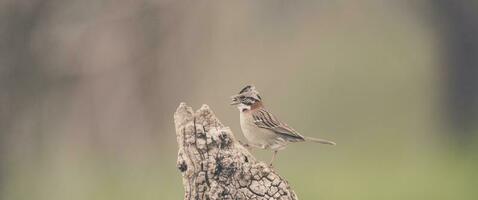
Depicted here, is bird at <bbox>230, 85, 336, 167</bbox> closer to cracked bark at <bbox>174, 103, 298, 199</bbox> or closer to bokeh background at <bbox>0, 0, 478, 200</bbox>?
cracked bark at <bbox>174, 103, 298, 199</bbox>

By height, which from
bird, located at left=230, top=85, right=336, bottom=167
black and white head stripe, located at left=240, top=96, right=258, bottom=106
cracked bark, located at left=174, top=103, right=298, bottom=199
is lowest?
cracked bark, located at left=174, top=103, right=298, bottom=199

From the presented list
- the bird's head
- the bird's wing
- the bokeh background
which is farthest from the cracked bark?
the bokeh background

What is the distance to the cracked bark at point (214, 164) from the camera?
401 cm

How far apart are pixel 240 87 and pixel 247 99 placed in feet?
16.9

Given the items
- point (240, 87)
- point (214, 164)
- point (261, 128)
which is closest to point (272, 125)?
point (261, 128)

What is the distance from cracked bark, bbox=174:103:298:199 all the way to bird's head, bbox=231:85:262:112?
413mm

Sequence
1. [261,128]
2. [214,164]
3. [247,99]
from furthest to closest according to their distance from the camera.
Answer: [261,128], [247,99], [214,164]

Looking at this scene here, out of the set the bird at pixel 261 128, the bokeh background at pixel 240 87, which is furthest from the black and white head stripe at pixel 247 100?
the bokeh background at pixel 240 87

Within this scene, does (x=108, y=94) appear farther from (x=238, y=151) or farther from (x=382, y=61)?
(x=238, y=151)

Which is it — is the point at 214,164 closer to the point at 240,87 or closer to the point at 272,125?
the point at 272,125

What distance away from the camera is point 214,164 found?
401 centimetres

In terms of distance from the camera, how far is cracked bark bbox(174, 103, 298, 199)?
4008mm

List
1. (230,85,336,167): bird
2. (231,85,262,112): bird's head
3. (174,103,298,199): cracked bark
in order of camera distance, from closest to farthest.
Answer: (174,103,298,199): cracked bark < (231,85,262,112): bird's head < (230,85,336,167): bird

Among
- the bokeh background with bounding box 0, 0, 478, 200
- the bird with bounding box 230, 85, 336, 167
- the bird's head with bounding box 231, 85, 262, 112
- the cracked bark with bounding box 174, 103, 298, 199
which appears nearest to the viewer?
the cracked bark with bounding box 174, 103, 298, 199
